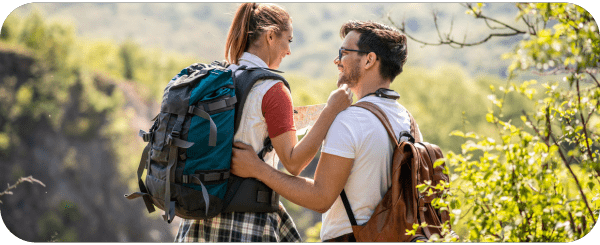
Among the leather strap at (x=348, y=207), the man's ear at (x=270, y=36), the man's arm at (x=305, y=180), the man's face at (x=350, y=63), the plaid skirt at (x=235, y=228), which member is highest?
the man's ear at (x=270, y=36)

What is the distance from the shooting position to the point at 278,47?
9.23 ft

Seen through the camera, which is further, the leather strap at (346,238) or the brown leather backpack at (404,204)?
the leather strap at (346,238)

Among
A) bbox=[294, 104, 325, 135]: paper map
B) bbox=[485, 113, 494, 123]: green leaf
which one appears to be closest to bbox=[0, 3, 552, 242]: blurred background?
bbox=[294, 104, 325, 135]: paper map

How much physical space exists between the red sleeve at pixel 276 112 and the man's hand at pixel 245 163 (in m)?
0.16

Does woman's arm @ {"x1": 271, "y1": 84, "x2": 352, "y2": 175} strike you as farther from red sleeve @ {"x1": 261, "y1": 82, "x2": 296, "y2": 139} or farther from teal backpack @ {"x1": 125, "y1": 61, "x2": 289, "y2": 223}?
teal backpack @ {"x1": 125, "y1": 61, "x2": 289, "y2": 223}

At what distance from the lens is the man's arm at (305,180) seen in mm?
2445

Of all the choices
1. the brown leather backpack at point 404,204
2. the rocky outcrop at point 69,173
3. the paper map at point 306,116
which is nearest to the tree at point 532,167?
the brown leather backpack at point 404,204

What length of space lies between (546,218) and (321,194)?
107 centimetres

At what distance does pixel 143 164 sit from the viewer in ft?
9.02

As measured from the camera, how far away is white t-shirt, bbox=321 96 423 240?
246 centimetres

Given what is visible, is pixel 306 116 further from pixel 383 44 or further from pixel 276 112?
pixel 383 44

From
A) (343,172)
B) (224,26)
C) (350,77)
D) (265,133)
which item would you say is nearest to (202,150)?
(265,133)

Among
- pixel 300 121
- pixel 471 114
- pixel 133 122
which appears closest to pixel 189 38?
pixel 133 122

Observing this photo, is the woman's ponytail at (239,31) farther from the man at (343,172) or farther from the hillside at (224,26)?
the hillside at (224,26)
